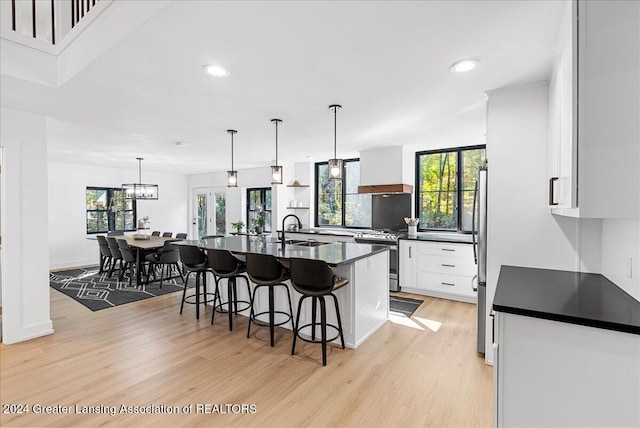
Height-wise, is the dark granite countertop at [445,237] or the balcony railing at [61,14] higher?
the balcony railing at [61,14]

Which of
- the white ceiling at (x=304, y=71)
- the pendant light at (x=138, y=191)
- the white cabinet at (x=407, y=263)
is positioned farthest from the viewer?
the pendant light at (x=138, y=191)

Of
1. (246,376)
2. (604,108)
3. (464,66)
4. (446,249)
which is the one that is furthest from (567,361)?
(446,249)

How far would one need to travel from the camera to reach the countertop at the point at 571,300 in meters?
1.32

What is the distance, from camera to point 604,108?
1.41 metres

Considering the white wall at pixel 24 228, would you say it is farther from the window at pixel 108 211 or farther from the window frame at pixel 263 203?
the window at pixel 108 211

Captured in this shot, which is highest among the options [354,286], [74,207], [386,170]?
[386,170]

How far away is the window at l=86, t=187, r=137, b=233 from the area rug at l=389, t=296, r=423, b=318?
7.08 metres

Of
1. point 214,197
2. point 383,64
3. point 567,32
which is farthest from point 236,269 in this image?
point 214,197

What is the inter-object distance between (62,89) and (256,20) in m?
2.13

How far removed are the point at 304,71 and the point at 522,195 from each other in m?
2.05

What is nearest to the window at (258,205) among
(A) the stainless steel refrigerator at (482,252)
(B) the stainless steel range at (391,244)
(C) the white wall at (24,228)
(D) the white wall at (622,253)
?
(B) the stainless steel range at (391,244)

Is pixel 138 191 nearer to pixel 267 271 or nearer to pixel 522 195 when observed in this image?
pixel 267 271

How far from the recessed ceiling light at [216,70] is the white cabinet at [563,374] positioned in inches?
93.8

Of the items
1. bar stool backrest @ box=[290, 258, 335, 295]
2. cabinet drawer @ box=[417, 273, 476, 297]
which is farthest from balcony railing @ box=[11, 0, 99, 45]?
cabinet drawer @ box=[417, 273, 476, 297]
